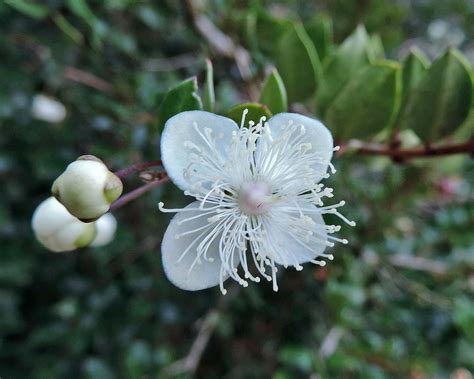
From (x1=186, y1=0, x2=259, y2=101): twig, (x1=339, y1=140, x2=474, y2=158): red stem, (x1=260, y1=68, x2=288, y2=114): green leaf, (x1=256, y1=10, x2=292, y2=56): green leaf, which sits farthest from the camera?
(x1=186, y1=0, x2=259, y2=101): twig

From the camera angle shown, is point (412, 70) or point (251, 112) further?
point (412, 70)

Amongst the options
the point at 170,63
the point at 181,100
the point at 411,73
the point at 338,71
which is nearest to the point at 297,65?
the point at 338,71

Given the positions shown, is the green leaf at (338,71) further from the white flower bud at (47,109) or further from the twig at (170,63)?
the white flower bud at (47,109)

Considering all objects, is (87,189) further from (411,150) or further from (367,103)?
(411,150)

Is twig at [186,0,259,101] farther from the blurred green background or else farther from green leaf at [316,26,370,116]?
green leaf at [316,26,370,116]

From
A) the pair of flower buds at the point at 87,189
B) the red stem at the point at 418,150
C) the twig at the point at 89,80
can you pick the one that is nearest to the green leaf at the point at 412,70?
the red stem at the point at 418,150

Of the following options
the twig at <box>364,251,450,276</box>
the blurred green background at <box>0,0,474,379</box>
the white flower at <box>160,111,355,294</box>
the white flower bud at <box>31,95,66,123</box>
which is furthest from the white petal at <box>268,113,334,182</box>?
the white flower bud at <box>31,95,66,123</box>

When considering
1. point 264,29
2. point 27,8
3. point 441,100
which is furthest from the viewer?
point 264,29
